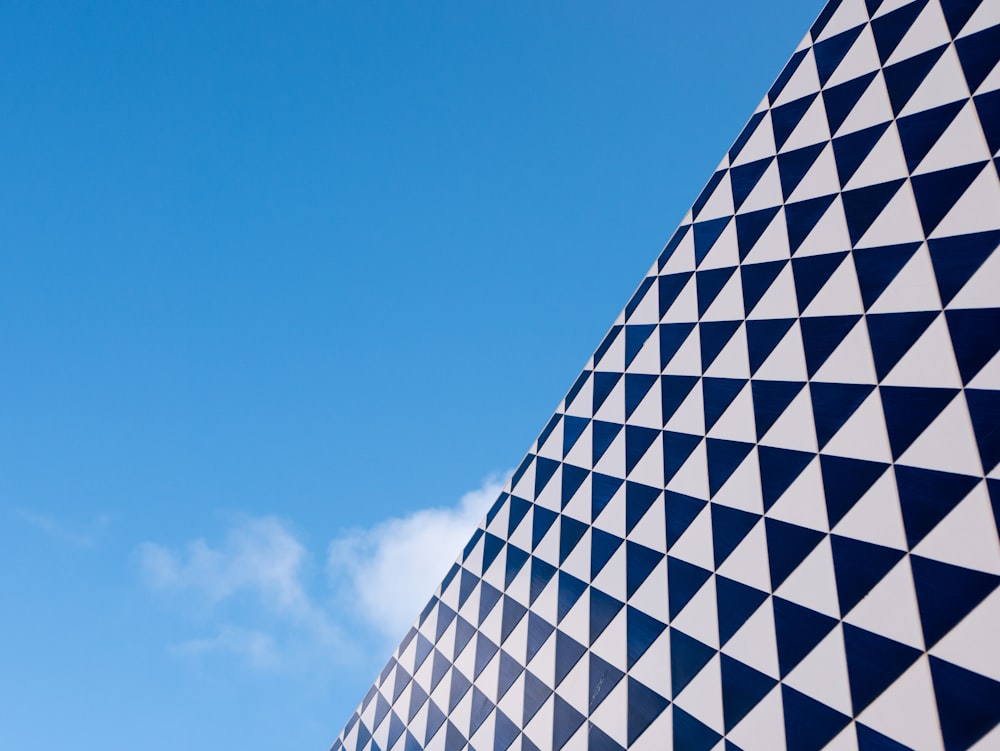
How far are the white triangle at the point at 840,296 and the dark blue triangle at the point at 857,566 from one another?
14.5ft

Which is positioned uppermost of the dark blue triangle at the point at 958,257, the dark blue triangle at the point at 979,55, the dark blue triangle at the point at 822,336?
the dark blue triangle at the point at 979,55

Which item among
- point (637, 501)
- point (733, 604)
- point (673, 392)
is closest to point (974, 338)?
point (733, 604)

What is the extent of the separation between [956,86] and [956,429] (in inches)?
274

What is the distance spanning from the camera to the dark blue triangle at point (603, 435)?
17969mm

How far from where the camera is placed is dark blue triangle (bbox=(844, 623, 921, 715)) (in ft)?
30.1

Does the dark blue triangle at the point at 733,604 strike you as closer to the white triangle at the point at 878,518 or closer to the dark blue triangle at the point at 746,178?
the white triangle at the point at 878,518

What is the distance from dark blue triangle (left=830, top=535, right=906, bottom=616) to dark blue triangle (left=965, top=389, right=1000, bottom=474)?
1.83m

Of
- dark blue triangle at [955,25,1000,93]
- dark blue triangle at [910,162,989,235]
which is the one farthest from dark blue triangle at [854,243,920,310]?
dark blue triangle at [955,25,1000,93]

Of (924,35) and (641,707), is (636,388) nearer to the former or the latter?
(641,707)

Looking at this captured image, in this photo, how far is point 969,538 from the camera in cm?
898

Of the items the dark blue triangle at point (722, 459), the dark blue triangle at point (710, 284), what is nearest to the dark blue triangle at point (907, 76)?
the dark blue triangle at point (710, 284)

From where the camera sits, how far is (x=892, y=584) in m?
9.65

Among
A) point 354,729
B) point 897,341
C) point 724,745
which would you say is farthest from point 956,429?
point 354,729

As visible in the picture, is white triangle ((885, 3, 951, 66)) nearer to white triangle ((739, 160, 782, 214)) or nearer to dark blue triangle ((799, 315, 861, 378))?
white triangle ((739, 160, 782, 214))
